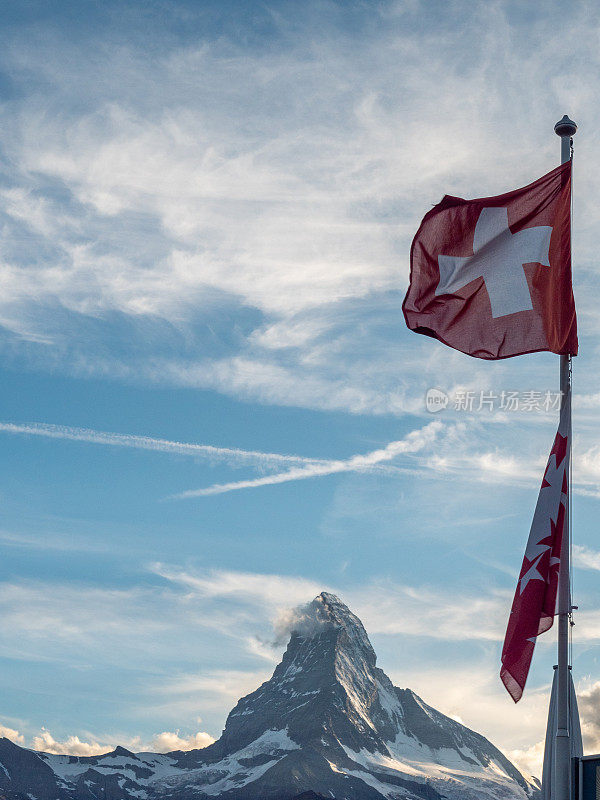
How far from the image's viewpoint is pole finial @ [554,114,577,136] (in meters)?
23.2

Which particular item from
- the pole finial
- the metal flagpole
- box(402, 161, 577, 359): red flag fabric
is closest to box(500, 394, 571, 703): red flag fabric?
the metal flagpole

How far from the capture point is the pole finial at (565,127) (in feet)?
76.0

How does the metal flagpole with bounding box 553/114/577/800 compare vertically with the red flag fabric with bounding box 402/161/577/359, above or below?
below

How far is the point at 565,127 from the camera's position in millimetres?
23172

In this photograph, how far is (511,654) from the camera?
21000mm

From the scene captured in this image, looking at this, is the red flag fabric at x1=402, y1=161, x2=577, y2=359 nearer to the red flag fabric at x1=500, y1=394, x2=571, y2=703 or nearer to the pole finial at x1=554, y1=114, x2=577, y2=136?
the pole finial at x1=554, y1=114, x2=577, y2=136

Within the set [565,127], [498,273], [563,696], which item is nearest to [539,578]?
[563,696]

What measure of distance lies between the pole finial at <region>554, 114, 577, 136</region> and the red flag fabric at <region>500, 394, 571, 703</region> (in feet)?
21.4

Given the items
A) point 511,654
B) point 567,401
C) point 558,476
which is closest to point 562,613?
point 511,654

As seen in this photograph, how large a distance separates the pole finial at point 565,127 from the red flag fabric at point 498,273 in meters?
0.72

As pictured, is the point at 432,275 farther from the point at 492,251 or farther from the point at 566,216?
the point at 566,216

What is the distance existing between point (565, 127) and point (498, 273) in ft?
11.0

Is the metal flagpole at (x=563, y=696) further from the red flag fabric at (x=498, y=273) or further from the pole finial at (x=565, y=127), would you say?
the pole finial at (x=565, y=127)

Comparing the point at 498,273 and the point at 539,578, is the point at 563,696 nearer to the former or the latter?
the point at 539,578
